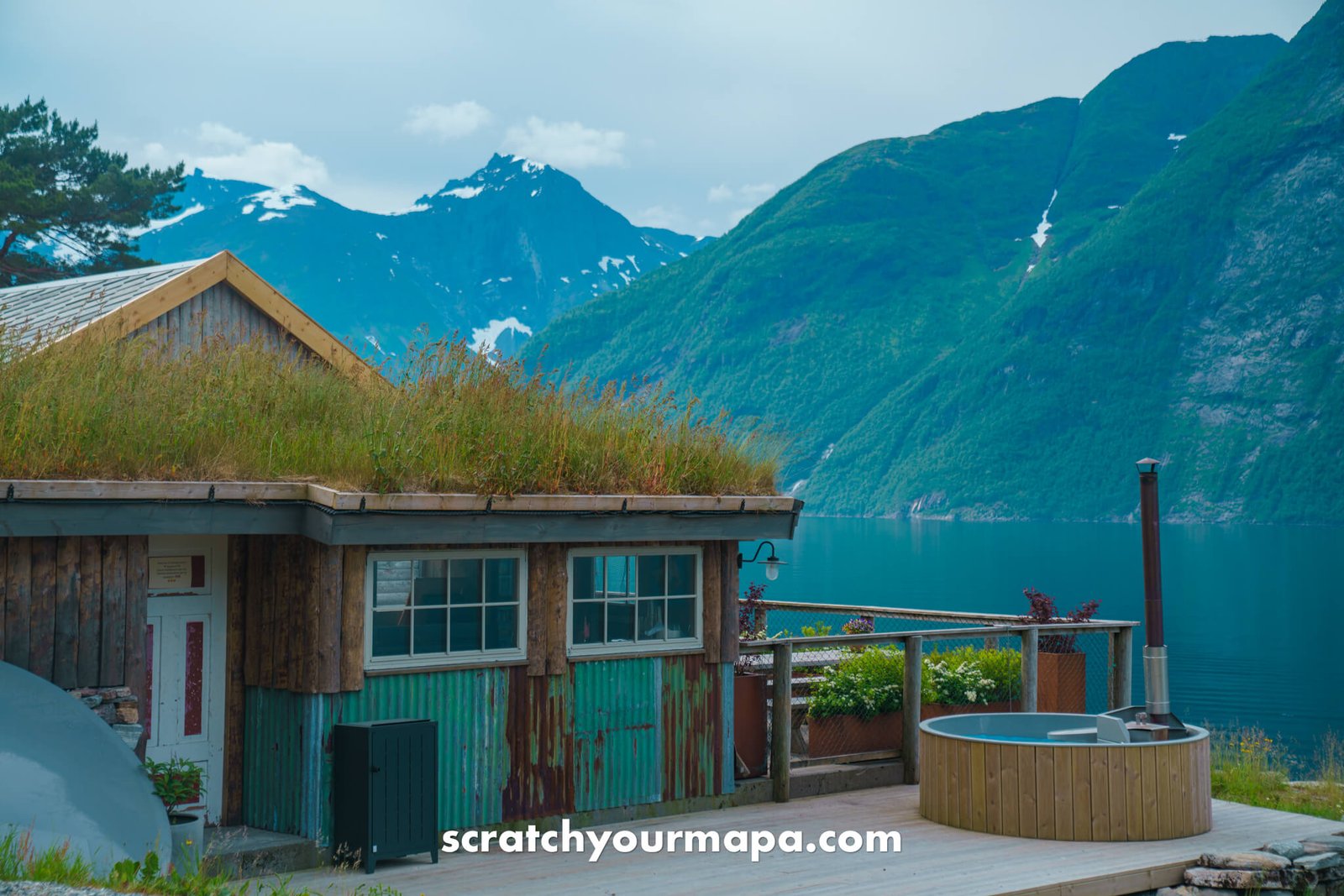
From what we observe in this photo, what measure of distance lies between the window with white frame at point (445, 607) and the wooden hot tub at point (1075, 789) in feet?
11.0

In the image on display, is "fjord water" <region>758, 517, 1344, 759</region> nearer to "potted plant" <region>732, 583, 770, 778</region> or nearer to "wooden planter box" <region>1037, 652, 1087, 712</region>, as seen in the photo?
"wooden planter box" <region>1037, 652, 1087, 712</region>

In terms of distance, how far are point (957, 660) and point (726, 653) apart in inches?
127

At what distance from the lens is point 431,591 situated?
9.20 m

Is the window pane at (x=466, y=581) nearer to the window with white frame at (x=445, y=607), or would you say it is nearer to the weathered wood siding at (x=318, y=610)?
the window with white frame at (x=445, y=607)

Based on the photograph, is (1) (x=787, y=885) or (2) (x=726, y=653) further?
(2) (x=726, y=653)

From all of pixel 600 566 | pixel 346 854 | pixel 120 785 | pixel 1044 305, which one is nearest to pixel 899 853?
pixel 600 566

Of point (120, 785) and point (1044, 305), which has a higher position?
point (1044, 305)

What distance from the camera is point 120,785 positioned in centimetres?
758

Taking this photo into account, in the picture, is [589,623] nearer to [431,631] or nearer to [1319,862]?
[431,631]

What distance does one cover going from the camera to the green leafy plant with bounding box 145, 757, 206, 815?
804cm

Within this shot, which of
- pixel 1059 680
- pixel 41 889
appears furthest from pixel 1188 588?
pixel 41 889

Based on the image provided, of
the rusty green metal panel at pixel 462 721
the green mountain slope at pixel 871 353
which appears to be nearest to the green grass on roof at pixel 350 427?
the rusty green metal panel at pixel 462 721

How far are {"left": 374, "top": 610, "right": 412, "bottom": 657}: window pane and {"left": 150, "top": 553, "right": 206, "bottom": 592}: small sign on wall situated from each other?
4.06 ft

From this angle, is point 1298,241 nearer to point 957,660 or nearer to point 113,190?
point 113,190
